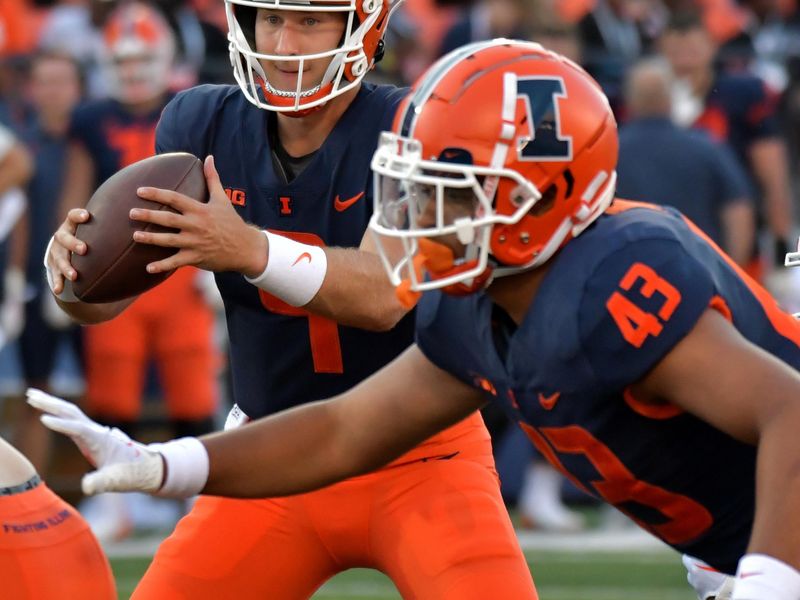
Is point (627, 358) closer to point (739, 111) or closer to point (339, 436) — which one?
point (339, 436)

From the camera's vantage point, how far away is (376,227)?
269cm

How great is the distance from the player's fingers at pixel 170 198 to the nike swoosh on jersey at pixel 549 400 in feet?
2.45

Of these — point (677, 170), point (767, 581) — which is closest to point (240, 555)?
point (767, 581)

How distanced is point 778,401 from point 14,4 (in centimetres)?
676

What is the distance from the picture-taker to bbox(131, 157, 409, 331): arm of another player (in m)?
2.93

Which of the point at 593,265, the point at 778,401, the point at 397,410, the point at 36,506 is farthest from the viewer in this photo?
the point at 36,506

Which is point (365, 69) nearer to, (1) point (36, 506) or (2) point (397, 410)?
(2) point (397, 410)

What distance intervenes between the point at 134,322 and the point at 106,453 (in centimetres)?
396

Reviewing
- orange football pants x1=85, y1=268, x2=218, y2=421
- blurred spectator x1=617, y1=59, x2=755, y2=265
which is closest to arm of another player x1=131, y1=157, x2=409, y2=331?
blurred spectator x1=617, y1=59, x2=755, y2=265

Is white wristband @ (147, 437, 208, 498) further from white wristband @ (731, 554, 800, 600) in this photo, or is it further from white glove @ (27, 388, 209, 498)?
white wristband @ (731, 554, 800, 600)

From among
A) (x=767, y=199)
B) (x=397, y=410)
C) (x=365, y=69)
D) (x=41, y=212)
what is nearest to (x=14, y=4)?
(x=41, y=212)

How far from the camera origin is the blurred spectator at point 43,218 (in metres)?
6.77

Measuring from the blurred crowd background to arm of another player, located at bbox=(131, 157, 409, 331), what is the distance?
3445 millimetres

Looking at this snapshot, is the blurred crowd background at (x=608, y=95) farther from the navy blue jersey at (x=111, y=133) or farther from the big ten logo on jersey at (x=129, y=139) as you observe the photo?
the big ten logo on jersey at (x=129, y=139)
